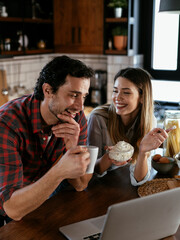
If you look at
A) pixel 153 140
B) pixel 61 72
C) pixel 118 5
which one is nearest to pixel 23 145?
pixel 61 72

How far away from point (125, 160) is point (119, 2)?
2486 mm

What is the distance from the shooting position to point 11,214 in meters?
1.25

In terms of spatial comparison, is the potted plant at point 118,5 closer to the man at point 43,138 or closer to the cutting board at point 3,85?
the cutting board at point 3,85

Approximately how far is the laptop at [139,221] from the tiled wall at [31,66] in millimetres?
2768

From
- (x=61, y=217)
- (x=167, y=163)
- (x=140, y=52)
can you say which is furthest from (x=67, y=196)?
(x=140, y=52)

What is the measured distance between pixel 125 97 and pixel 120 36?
1.84 meters

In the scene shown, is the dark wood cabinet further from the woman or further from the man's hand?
the man's hand

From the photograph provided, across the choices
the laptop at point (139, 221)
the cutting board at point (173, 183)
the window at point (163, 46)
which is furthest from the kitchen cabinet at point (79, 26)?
the laptop at point (139, 221)

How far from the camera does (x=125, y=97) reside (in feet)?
6.56

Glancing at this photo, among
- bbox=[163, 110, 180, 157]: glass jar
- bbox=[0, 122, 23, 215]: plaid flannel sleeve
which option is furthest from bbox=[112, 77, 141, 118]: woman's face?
bbox=[0, 122, 23, 215]: plaid flannel sleeve

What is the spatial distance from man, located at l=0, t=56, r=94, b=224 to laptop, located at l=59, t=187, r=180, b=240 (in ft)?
0.67

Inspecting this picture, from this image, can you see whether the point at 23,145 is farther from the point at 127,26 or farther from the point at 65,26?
the point at 65,26

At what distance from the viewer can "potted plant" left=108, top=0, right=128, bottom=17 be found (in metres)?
3.54

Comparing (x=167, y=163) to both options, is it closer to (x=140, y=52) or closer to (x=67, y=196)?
(x=67, y=196)
